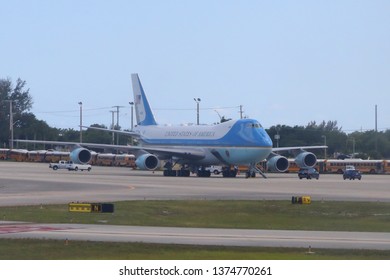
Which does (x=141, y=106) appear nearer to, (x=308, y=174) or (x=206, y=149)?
(x=206, y=149)

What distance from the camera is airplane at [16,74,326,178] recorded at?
272ft

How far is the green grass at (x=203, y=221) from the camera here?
24.3 m

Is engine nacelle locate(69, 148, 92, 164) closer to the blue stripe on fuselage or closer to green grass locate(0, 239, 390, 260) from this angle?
A: the blue stripe on fuselage

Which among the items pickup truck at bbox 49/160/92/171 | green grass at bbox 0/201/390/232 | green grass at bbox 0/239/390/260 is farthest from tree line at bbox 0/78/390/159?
green grass at bbox 0/239/390/260

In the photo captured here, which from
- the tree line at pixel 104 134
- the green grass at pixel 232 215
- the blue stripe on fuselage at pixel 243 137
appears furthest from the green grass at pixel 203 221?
the tree line at pixel 104 134

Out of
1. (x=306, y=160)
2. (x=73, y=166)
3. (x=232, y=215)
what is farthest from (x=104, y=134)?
(x=232, y=215)

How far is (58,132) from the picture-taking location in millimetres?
190625

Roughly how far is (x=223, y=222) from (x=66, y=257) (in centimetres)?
1442

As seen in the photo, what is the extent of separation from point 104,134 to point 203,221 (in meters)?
158

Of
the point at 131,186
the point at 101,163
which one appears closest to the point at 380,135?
the point at 101,163

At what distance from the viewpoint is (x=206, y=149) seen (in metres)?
86.5

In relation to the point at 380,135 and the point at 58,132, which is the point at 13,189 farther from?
the point at 58,132

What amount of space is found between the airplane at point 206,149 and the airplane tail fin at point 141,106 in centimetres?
273

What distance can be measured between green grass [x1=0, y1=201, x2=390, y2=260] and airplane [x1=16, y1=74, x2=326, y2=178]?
35.8 m
